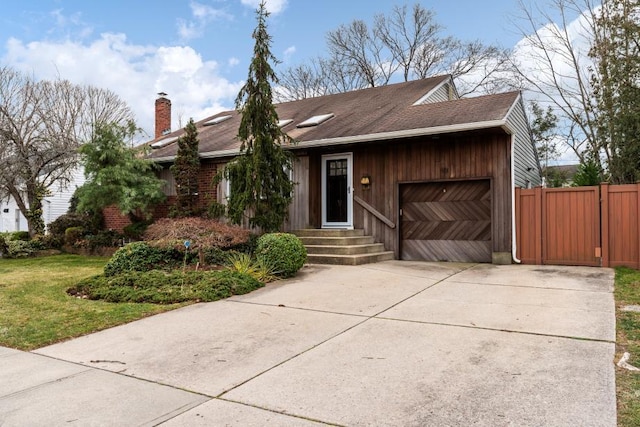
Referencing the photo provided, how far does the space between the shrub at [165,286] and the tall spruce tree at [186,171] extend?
484 cm

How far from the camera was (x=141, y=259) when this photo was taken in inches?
327

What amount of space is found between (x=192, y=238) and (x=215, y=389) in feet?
18.4

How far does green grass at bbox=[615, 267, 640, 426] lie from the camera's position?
2582 millimetres

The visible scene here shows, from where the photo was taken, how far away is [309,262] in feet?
31.8

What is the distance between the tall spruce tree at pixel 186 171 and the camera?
12.2 metres

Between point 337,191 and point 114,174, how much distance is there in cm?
604

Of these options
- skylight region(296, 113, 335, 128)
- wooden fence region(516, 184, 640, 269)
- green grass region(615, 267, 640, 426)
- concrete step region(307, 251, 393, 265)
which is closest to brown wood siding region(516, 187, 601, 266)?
wooden fence region(516, 184, 640, 269)

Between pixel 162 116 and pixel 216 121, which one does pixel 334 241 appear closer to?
pixel 216 121

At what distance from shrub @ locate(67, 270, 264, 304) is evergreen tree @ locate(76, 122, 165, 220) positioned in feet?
15.8

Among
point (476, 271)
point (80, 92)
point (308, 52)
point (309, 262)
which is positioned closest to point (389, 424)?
point (476, 271)

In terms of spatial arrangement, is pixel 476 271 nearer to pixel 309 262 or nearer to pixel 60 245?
pixel 309 262

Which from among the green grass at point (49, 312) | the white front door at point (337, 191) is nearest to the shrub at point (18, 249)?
the green grass at point (49, 312)

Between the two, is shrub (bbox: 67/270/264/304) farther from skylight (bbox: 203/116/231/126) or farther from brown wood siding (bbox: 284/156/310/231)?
skylight (bbox: 203/116/231/126)

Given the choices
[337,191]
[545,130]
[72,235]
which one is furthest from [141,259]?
[545,130]
